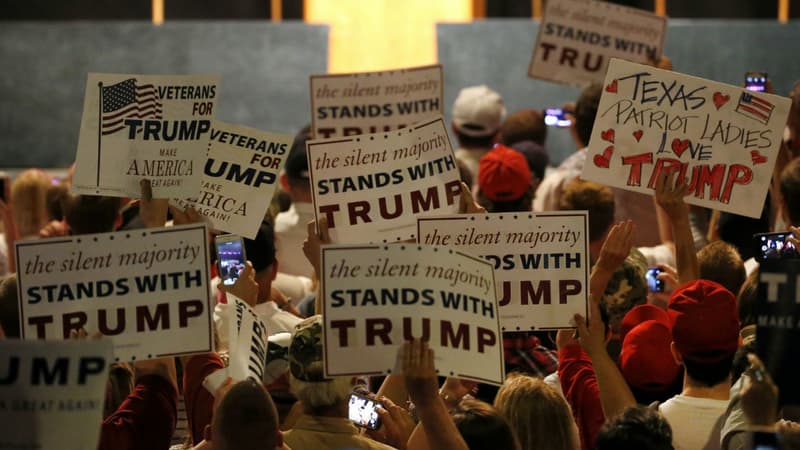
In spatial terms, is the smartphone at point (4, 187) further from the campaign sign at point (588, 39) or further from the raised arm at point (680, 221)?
the raised arm at point (680, 221)

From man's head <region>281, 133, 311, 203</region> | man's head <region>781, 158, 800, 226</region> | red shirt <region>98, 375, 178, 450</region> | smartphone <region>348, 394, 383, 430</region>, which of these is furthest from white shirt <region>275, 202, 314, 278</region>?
smartphone <region>348, 394, 383, 430</region>

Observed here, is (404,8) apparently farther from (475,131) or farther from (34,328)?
Answer: (34,328)

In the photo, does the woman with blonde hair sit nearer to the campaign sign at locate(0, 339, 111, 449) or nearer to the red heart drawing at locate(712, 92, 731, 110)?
the campaign sign at locate(0, 339, 111, 449)

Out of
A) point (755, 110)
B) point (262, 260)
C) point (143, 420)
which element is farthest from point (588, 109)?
point (143, 420)

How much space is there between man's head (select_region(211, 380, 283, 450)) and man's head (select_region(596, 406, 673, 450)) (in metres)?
Result: 0.91

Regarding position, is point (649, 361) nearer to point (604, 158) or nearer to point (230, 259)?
point (604, 158)

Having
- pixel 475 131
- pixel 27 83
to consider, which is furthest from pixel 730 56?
pixel 27 83

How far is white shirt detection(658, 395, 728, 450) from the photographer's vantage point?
16.6 feet

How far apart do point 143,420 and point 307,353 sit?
0.56m

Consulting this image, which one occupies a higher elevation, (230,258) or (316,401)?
(230,258)

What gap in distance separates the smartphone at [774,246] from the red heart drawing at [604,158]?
2.57ft

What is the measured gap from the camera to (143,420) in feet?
16.3

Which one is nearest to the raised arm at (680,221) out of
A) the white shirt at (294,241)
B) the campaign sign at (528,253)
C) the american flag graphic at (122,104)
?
the campaign sign at (528,253)

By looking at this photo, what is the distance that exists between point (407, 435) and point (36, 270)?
1.34 m
